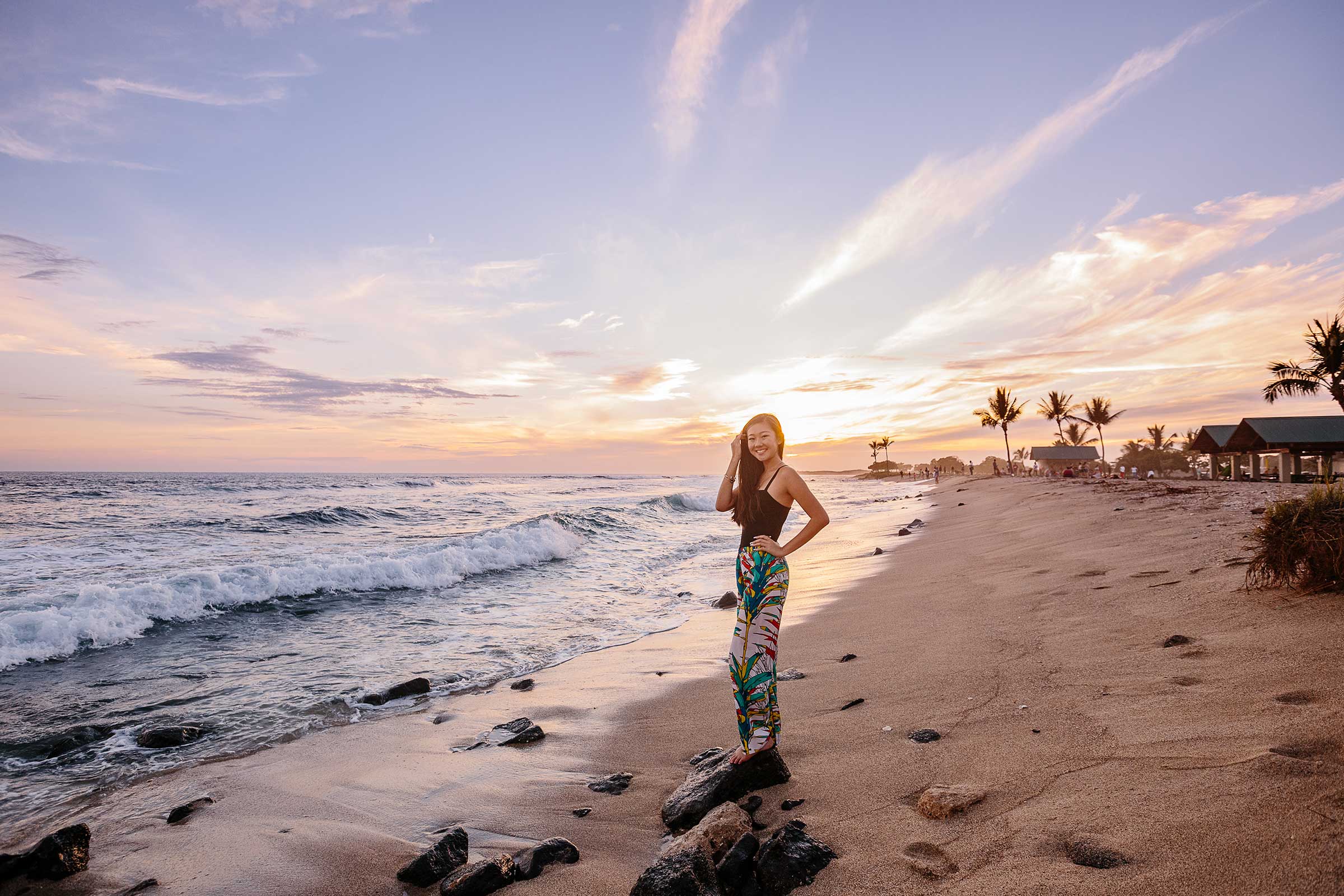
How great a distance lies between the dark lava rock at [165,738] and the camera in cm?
590

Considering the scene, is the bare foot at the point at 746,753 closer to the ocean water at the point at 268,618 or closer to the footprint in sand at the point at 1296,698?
the footprint in sand at the point at 1296,698

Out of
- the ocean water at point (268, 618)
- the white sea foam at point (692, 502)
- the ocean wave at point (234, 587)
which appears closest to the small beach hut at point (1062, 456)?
the white sea foam at point (692, 502)

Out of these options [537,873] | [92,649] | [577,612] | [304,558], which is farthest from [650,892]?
[304,558]

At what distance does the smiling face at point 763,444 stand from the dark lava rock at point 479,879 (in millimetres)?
2749

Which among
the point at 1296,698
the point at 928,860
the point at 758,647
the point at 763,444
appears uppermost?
the point at 763,444

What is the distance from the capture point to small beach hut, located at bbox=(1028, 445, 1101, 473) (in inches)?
2638

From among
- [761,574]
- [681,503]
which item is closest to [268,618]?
[761,574]

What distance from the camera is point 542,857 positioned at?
345cm

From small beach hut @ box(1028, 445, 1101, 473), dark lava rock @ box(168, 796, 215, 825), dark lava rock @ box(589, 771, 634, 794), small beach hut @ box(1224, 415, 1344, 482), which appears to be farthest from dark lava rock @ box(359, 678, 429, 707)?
small beach hut @ box(1028, 445, 1101, 473)

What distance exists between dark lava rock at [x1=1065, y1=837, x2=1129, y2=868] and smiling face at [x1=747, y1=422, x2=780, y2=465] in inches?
96.0

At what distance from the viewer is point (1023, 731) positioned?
4000 millimetres

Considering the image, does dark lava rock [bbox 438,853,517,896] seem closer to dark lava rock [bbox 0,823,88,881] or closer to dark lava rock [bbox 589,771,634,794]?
dark lava rock [bbox 589,771,634,794]

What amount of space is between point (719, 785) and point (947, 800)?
4.21 feet

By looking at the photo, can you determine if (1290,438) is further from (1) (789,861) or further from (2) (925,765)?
(1) (789,861)
